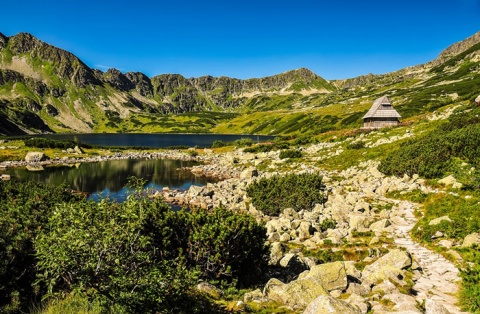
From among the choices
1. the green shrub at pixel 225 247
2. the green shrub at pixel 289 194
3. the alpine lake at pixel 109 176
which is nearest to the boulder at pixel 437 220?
the green shrub at pixel 225 247

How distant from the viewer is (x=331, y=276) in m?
13.3

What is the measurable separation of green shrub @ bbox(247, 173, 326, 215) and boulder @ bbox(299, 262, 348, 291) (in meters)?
19.0

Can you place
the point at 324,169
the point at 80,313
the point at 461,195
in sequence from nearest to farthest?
the point at 80,313 → the point at 461,195 → the point at 324,169

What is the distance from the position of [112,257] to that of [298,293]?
23.9ft

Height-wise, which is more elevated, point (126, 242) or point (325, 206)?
point (126, 242)

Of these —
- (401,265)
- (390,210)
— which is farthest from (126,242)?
(390,210)

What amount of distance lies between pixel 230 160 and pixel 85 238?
244 feet

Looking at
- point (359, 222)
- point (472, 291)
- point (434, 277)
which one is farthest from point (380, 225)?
point (472, 291)

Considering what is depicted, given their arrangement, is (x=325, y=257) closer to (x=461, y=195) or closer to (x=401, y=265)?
(x=401, y=265)

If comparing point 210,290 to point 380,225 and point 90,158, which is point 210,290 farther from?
point 90,158

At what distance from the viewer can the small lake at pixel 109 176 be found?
2312 inches

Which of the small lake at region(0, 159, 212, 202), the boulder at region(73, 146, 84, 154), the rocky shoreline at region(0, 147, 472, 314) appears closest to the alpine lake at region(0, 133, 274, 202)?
the small lake at region(0, 159, 212, 202)

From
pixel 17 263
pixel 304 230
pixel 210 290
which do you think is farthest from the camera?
pixel 304 230

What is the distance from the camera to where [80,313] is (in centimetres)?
815
